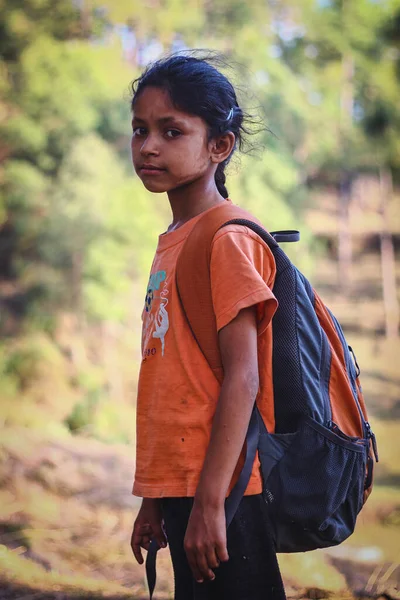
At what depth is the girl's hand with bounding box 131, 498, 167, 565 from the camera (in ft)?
4.71

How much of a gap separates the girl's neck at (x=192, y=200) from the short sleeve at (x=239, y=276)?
16cm

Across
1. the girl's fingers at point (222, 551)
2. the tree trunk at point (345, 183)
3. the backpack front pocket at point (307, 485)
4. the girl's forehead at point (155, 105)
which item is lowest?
the girl's fingers at point (222, 551)

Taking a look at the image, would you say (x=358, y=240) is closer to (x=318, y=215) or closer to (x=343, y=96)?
(x=318, y=215)

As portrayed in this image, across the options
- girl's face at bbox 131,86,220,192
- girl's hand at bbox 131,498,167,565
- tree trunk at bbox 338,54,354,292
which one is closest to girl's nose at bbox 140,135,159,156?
girl's face at bbox 131,86,220,192

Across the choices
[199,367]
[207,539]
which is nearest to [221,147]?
[199,367]

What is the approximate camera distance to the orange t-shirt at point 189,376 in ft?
3.97

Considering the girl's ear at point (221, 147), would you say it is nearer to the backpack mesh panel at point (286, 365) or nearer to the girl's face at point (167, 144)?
the girl's face at point (167, 144)

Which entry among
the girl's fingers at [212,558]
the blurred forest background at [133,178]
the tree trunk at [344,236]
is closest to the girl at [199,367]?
the girl's fingers at [212,558]

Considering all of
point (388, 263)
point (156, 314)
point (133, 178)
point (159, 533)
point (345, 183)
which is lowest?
point (159, 533)

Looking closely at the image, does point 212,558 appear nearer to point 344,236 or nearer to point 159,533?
point 159,533

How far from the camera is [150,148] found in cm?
134

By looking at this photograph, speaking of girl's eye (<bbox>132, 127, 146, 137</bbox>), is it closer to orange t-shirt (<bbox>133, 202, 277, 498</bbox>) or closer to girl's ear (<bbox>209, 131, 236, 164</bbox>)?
girl's ear (<bbox>209, 131, 236, 164</bbox>)

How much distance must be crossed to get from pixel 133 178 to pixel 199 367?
18.4ft

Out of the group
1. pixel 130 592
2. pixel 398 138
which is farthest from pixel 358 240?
pixel 130 592
